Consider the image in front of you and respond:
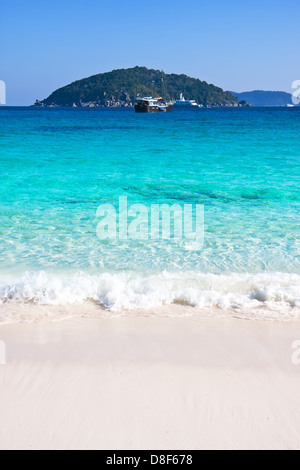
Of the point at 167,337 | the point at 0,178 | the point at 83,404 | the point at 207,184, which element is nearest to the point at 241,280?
the point at 167,337

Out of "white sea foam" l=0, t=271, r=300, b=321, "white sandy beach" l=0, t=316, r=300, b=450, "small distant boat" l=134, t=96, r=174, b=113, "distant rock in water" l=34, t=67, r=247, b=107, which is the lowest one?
"white sandy beach" l=0, t=316, r=300, b=450

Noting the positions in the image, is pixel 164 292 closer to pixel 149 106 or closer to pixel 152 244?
pixel 152 244

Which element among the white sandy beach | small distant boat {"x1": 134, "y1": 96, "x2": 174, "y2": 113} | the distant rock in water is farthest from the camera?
the distant rock in water

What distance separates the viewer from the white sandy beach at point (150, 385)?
10.0 ft

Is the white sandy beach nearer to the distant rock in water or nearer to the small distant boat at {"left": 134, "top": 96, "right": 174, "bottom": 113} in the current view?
the small distant boat at {"left": 134, "top": 96, "right": 174, "bottom": 113}

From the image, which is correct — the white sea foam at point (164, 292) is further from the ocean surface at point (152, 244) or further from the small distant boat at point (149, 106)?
the small distant boat at point (149, 106)

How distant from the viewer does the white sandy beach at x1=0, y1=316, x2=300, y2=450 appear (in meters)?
3.05

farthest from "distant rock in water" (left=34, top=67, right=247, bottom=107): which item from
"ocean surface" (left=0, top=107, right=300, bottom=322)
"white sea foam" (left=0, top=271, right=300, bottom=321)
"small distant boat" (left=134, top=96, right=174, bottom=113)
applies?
"white sea foam" (left=0, top=271, right=300, bottom=321)

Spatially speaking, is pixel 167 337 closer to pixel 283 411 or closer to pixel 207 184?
pixel 283 411

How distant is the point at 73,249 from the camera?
23.1 feet

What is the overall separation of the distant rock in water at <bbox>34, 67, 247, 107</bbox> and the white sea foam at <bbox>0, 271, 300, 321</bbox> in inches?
6195

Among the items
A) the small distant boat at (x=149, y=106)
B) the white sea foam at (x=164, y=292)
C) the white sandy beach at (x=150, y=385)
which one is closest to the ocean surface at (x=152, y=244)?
the white sea foam at (x=164, y=292)
